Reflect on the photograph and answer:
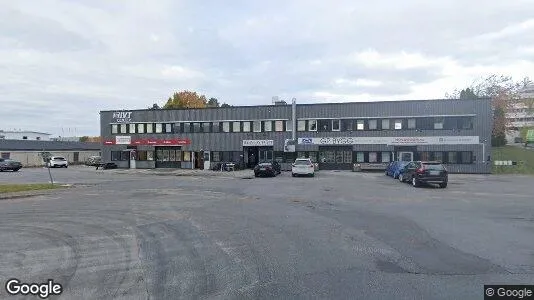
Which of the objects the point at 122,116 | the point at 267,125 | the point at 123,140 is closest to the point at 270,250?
the point at 267,125

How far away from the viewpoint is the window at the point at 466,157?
4038cm

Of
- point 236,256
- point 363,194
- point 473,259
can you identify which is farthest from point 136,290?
point 363,194

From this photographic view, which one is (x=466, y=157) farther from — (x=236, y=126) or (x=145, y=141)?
(x=145, y=141)

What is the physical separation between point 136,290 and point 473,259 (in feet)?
19.2

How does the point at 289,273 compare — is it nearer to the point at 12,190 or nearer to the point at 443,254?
the point at 443,254

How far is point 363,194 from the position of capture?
62.3 feet

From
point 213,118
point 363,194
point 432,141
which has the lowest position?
point 363,194

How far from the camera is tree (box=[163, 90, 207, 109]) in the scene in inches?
3137

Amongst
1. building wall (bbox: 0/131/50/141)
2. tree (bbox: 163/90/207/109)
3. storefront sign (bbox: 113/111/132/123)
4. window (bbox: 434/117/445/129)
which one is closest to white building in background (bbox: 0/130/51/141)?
building wall (bbox: 0/131/50/141)

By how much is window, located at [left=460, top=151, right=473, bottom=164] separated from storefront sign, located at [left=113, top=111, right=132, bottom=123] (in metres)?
40.5

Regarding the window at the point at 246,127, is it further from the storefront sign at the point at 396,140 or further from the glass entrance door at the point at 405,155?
the glass entrance door at the point at 405,155

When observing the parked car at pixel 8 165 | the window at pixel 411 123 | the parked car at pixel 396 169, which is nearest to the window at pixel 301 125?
the window at pixel 411 123

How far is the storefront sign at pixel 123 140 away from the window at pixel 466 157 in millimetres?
40065

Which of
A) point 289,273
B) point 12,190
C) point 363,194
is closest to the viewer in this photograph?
point 289,273
